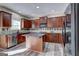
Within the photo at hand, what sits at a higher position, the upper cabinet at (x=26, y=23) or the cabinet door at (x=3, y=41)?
the upper cabinet at (x=26, y=23)

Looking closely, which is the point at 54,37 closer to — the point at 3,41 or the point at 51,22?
the point at 51,22

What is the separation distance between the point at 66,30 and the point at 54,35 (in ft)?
1.03

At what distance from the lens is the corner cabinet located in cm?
263

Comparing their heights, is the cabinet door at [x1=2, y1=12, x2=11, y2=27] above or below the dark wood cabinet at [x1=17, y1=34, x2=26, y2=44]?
above

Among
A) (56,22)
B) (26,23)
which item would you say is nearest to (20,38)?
(26,23)

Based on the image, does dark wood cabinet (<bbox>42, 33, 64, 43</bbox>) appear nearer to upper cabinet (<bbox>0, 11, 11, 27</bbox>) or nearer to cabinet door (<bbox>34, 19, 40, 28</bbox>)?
cabinet door (<bbox>34, 19, 40, 28</bbox>)

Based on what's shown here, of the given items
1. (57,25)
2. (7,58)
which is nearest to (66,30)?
(57,25)

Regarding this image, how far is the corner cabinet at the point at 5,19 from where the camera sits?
263cm

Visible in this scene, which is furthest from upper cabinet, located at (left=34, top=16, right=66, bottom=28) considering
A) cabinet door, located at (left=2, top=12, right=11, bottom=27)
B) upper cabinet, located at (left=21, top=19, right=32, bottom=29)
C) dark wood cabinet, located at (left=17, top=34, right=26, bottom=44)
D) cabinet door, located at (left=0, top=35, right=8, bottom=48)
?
cabinet door, located at (left=0, top=35, right=8, bottom=48)

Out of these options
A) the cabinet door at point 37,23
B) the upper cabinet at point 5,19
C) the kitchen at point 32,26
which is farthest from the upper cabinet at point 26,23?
the upper cabinet at point 5,19

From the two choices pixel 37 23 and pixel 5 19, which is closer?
pixel 37 23

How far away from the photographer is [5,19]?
2.80 metres

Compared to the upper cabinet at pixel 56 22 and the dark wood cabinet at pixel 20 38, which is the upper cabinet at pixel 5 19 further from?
the upper cabinet at pixel 56 22

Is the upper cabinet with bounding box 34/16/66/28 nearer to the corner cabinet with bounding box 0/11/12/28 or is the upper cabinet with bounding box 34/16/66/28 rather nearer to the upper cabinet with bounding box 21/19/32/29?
the upper cabinet with bounding box 21/19/32/29
